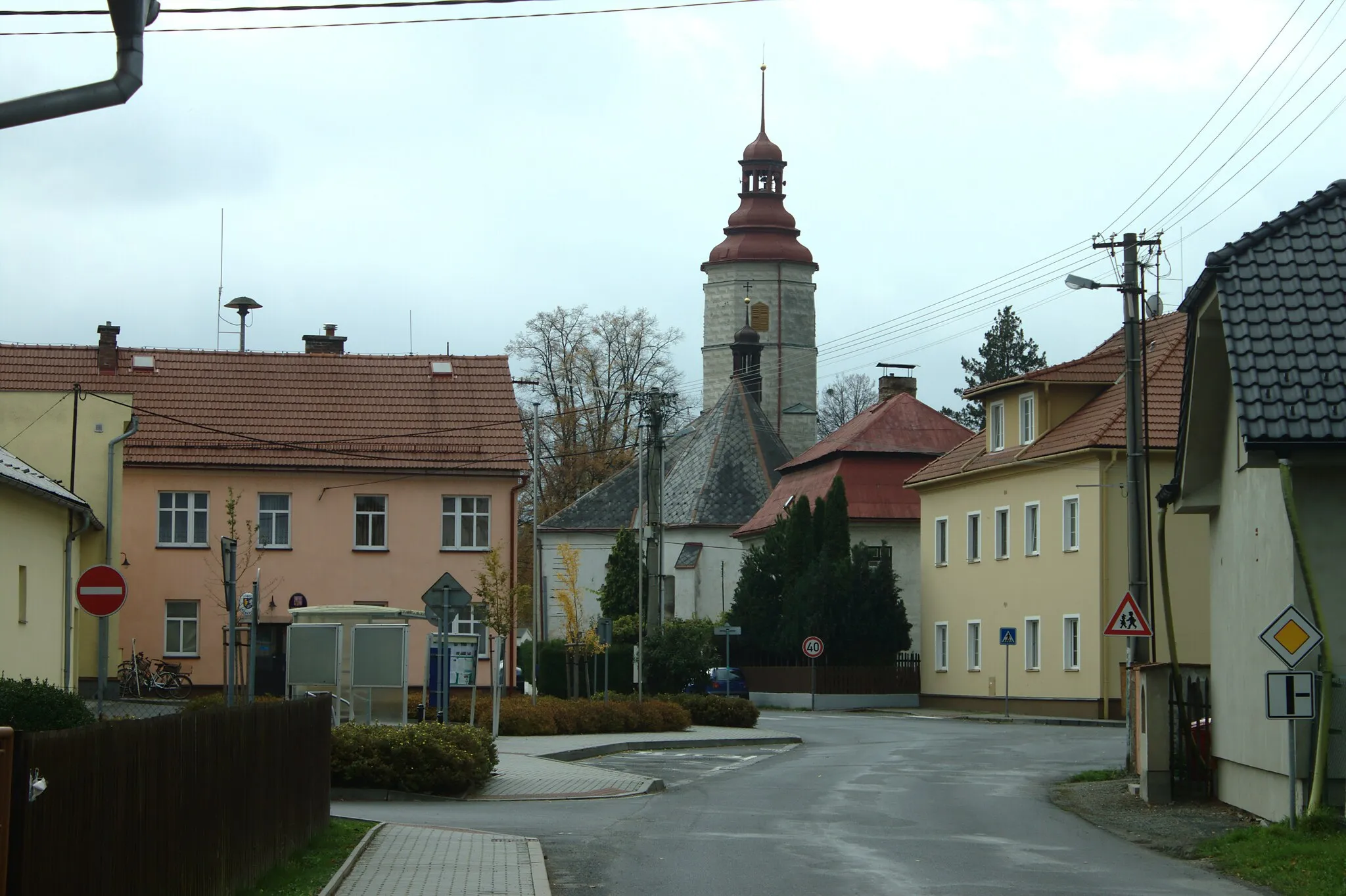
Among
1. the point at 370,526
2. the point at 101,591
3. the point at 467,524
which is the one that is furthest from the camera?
the point at 467,524

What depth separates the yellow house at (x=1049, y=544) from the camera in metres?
44.6

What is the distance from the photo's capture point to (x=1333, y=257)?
16969mm

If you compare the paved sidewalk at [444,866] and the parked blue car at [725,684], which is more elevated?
the paved sidewalk at [444,866]

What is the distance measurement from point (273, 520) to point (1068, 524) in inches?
838

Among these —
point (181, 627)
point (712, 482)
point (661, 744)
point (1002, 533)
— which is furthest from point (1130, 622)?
point (712, 482)

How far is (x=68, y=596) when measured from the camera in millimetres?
32062

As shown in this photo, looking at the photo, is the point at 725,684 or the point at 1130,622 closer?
the point at 1130,622

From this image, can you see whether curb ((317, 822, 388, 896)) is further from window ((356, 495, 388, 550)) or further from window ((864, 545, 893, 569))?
window ((864, 545, 893, 569))

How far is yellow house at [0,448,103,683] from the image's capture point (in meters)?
26.7

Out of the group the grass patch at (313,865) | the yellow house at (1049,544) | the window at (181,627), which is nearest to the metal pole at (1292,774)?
the grass patch at (313,865)

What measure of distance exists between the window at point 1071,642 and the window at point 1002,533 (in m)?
4.11

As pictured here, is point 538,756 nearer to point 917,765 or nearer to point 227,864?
point 917,765

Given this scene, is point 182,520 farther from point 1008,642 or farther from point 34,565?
point 1008,642

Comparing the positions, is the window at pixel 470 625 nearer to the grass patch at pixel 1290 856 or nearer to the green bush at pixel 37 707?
the green bush at pixel 37 707
